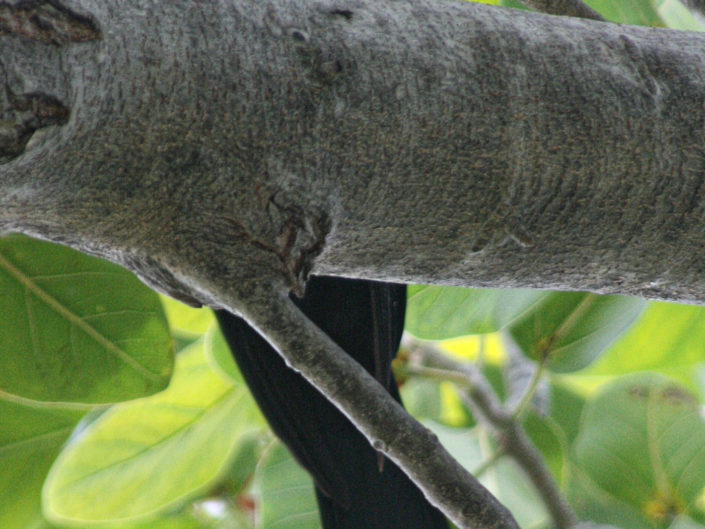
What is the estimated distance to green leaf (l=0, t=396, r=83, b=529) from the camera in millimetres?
1613

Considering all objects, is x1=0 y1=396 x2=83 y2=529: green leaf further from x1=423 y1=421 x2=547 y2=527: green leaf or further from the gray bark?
the gray bark

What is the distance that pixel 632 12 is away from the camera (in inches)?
63.6

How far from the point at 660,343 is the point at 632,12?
2.03 ft

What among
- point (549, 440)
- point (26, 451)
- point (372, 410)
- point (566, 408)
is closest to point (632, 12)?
point (549, 440)

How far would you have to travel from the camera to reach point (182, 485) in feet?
5.77

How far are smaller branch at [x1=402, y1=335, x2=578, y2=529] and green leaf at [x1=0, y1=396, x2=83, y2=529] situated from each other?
2.33ft

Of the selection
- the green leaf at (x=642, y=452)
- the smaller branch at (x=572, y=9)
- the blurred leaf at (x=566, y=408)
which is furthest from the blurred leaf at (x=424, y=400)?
the smaller branch at (x=572, y=9)

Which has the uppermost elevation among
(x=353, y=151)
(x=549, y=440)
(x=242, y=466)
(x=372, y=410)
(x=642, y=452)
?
(x=353, y=151)

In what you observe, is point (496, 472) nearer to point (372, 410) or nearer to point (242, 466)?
point (242, 466)

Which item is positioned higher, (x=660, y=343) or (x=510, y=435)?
(x=660, y=343)

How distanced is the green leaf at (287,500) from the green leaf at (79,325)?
0.48 m

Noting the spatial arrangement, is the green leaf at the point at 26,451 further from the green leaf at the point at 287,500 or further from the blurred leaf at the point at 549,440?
the blurred leaf at the point at 549,440

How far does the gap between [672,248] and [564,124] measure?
0.53 ft

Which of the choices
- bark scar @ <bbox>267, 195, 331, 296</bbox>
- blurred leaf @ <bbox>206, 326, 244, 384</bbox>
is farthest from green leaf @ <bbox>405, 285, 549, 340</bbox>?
bark scar @ <bbox>267, 195, 331, 296</bbox>
